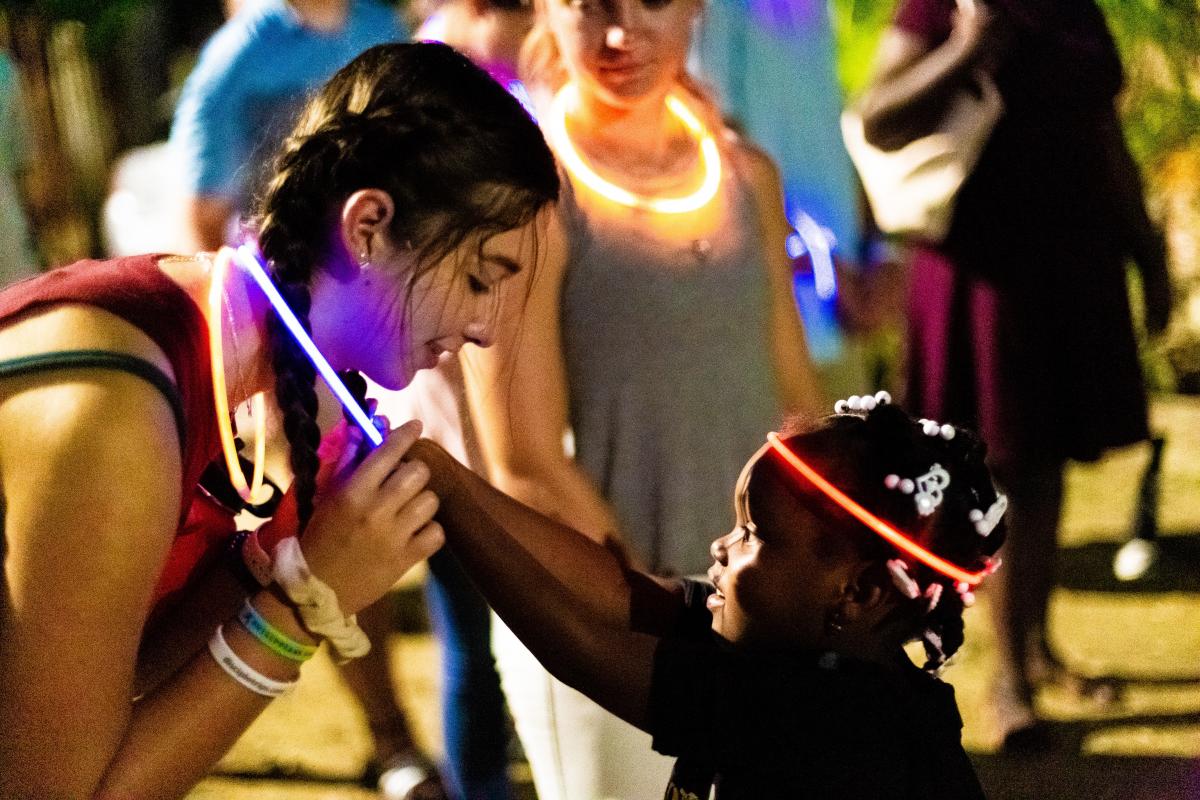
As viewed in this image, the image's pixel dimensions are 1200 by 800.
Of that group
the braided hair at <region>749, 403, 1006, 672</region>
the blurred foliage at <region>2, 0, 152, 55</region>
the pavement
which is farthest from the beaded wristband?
the blurred foliage at <region>2, 0, 152, 55</region>

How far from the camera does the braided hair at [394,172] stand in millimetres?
1742

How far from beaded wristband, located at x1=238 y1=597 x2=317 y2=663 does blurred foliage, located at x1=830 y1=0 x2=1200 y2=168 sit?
4246mm

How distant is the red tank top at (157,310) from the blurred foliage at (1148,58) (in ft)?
13.7

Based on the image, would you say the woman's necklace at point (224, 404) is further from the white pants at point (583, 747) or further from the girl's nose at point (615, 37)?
the girl's nose at point (615, 37)

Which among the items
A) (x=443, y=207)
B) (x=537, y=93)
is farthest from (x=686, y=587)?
(x=537, y=93)

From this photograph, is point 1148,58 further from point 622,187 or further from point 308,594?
point 308,594

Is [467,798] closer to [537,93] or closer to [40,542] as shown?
[537,93]

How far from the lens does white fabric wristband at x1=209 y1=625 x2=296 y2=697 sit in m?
1.65

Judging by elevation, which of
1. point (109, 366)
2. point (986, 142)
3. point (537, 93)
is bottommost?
point (986, 142)

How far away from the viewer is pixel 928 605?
195 cm

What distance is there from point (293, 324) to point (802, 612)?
2.26ft

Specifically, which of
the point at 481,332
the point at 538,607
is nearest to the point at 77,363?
the point at 481,332

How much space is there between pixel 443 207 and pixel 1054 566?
2659mm

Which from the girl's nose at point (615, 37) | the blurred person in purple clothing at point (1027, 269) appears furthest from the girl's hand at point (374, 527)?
the blurred person in purple clothing at point (1027, 269)
